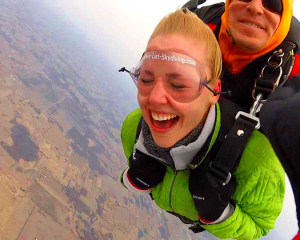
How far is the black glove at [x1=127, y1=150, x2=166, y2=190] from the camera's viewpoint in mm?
2170

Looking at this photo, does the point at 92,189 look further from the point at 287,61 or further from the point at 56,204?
the point at 287,61

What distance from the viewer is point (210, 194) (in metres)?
1.73

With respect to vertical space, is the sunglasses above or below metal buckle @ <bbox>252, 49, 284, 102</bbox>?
above

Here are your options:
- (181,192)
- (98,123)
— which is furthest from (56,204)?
(98,123)

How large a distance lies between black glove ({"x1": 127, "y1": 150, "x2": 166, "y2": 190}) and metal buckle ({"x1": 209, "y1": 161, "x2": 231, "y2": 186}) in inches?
23.5

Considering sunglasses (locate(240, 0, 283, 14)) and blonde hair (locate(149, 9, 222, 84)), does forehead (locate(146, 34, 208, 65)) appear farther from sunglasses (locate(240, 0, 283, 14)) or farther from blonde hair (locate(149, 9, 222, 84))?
sunglasses (locate(240, 0, 283, 14))

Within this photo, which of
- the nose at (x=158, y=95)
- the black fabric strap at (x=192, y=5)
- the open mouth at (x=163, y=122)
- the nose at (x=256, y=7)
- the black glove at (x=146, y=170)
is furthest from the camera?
the black fabric strap at (x=192, y=5)

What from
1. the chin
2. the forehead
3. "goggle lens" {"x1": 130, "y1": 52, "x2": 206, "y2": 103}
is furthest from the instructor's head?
the chin

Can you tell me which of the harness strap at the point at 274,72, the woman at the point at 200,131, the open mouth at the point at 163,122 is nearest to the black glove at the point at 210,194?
the woman at the point at 200,131

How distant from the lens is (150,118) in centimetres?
171

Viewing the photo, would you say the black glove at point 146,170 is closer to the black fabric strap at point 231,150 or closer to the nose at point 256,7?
the black fabric strap at point 231,150

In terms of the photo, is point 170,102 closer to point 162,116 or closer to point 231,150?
point 162,116

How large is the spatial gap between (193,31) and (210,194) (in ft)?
3.71

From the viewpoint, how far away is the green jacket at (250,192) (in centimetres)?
164
